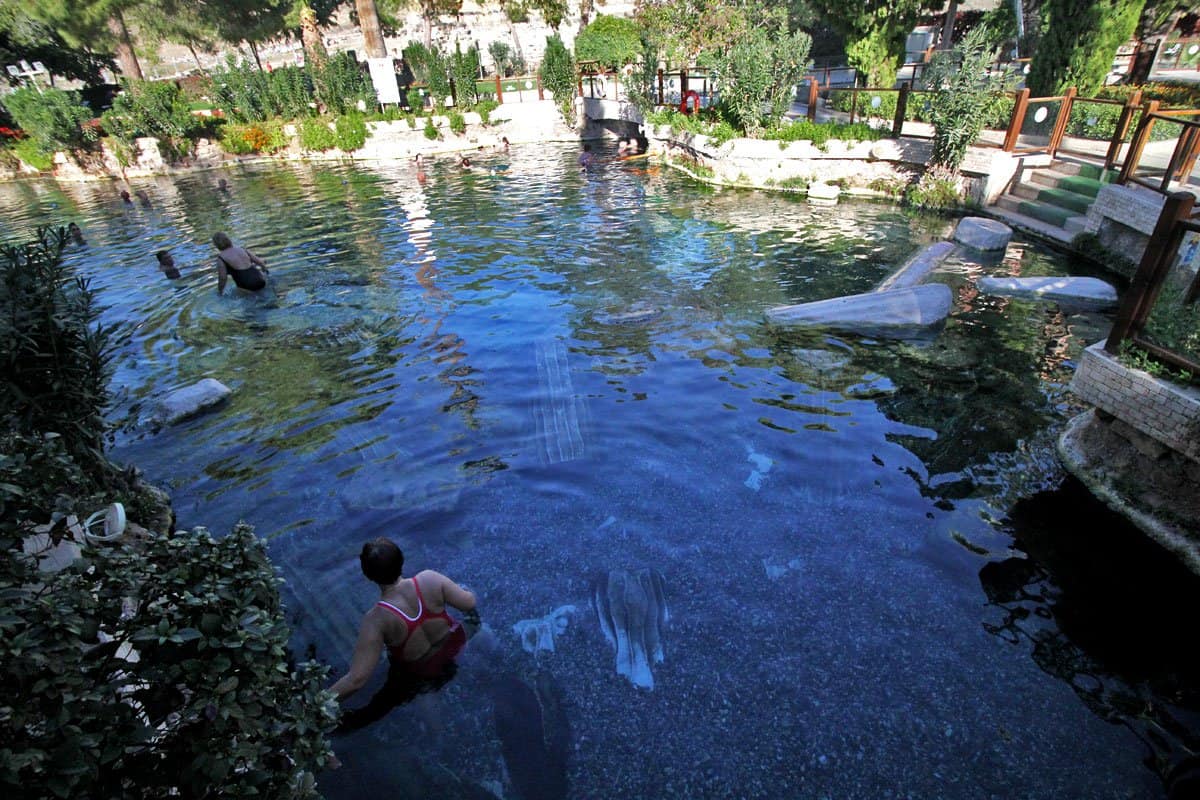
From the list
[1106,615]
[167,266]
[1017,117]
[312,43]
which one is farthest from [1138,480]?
[312,43]

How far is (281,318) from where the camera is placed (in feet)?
39.3

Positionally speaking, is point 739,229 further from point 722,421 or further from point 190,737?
point 190,737

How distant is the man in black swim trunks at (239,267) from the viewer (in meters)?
12.4

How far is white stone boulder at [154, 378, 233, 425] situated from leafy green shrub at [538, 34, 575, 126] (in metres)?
27.5

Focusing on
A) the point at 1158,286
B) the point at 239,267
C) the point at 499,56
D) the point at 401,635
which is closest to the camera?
the point at 401,635

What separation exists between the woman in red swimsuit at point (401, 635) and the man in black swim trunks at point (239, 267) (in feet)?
33.9

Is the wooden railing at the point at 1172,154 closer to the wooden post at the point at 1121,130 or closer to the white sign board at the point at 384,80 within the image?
the wooden post at the point at 1121,130

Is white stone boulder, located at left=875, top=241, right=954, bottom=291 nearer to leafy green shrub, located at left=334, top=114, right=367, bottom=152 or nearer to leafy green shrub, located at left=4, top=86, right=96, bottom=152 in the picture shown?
leafy green shrub, located at left=334, top=114, right=367, bottom=152

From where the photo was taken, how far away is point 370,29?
32.2m

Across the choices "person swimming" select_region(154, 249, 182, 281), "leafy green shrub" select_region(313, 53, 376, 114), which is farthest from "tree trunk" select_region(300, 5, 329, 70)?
"person swimming" select_region(154, 249, 182, 281)

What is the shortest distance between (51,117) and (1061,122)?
39.3 m

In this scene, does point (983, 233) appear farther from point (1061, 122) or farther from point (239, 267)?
point (239, 267)

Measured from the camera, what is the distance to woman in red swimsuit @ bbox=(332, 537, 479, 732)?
4.54 m

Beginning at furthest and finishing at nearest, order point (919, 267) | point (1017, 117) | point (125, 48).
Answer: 1. point (125, 48)
2. point (1017, 117)
3. point (919, 267)
